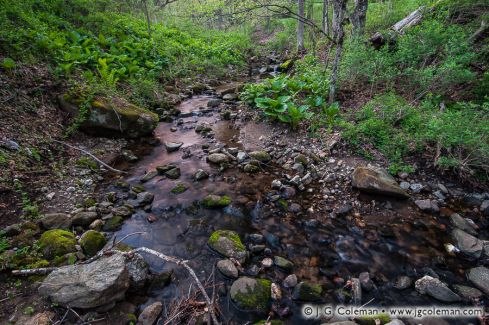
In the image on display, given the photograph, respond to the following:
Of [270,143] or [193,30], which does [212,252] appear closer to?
[270,143]

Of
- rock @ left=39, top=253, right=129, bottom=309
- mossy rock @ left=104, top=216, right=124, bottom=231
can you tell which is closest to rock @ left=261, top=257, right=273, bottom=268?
rock @ left=39, top=253, right=129, bottom=309

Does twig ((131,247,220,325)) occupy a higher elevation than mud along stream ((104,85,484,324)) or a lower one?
higher

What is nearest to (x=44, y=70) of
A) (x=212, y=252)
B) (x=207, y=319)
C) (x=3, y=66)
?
(x=3, y=66)

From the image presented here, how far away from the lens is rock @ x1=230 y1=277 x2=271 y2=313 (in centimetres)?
314

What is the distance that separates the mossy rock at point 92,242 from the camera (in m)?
3.69

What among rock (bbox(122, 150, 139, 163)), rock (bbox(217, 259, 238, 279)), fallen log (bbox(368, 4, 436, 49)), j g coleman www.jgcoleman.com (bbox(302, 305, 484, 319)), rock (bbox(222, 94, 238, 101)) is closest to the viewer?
j g coleman www.jgcoleman.com (bbox(302, 305, 484, 319))

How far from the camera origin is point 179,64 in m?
12.2

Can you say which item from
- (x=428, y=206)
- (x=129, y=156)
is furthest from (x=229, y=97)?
(x=428, y=206)

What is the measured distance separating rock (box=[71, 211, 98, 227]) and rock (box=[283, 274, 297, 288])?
3258mm

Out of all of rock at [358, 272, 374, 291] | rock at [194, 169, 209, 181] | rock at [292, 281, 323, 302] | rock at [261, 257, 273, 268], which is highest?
rock at [194, 169, 209, 181]

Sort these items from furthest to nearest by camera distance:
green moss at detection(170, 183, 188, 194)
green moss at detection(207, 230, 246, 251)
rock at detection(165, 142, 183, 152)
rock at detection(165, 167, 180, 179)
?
rock at detection(165, 142, 183, 152), rock at detection(165, 167, 180, 179), green moss at detection(170, 183, 188, 194), green moss at detection(207, 230, 246, 251)

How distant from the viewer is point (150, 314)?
2.95m

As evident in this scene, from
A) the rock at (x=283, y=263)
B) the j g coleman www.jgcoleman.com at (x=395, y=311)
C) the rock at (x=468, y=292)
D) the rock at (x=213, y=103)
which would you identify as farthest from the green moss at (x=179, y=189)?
the rock at (x=213, y=103)

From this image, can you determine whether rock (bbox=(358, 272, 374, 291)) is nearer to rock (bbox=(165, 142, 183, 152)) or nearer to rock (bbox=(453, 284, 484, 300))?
rock (bbox=(453, 284, 484, 300))
